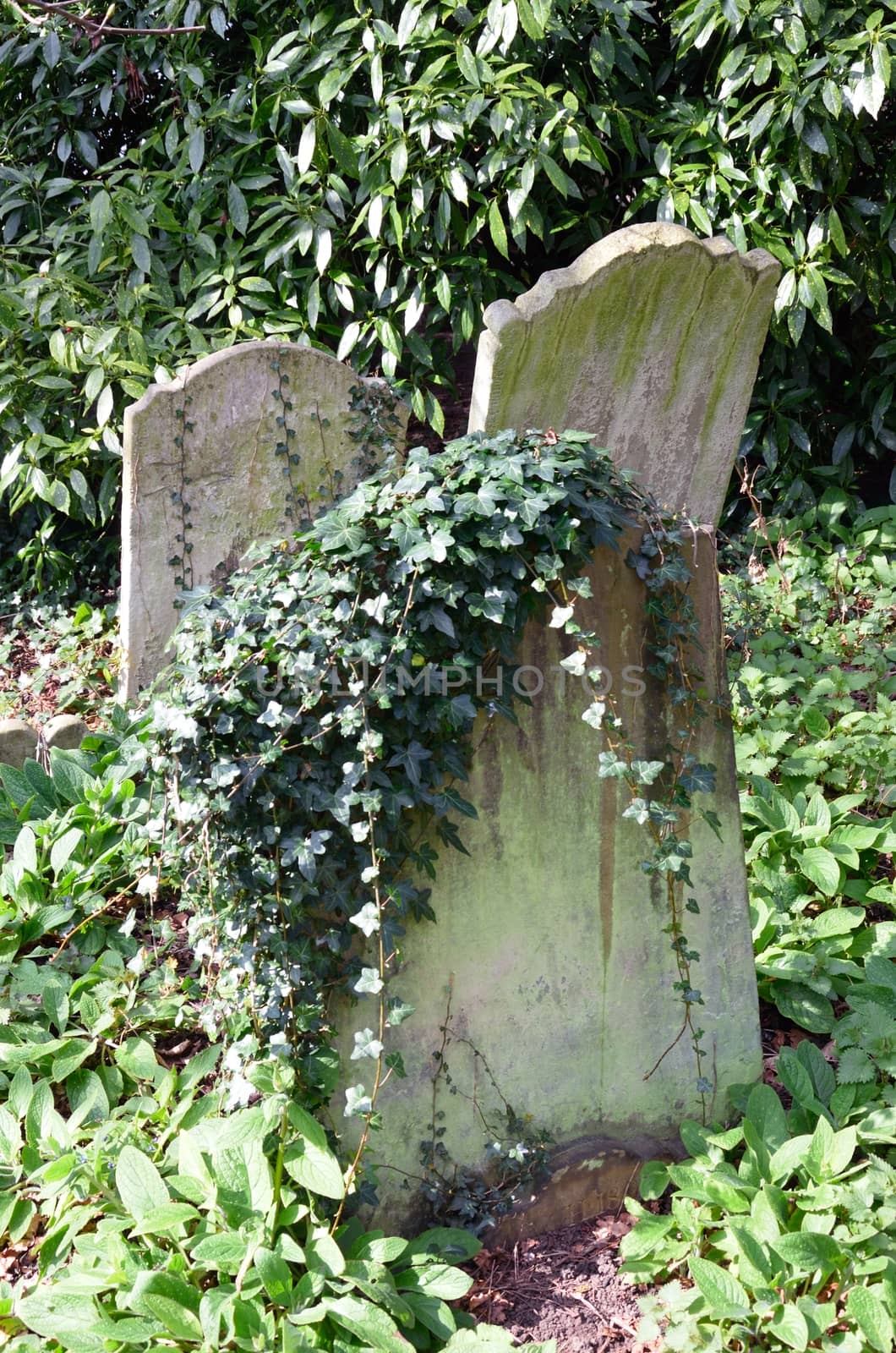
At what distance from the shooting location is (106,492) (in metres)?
4.92

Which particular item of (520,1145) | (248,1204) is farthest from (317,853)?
(520,1145)

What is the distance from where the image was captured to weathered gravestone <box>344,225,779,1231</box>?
2.37 meters

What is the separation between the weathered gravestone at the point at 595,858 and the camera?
237cm

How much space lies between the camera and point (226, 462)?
11.7ft

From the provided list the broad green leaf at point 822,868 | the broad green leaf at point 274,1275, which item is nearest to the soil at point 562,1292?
the broad green leaf at point 274,1275

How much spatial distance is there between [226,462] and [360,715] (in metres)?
1.75

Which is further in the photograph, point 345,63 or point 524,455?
point 345,63

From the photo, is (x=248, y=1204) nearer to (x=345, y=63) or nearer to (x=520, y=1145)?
(x=520, y=1145)

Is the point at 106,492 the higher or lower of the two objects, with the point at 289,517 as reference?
higher

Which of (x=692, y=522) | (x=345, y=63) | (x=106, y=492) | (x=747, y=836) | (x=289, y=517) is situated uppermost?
(x=345, y=63)

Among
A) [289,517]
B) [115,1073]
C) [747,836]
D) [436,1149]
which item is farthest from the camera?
[289,517]

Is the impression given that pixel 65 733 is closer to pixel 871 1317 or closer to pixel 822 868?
pixel 822 868

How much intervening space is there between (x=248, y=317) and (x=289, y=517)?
1.51 meters

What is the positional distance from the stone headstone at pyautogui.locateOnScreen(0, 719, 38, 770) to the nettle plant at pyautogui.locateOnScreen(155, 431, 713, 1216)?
1409 millimetres
